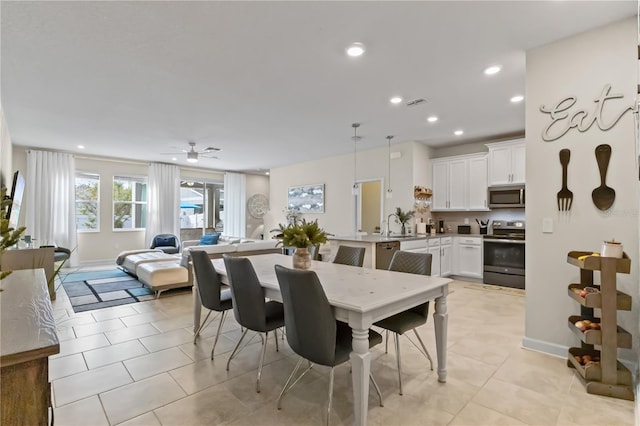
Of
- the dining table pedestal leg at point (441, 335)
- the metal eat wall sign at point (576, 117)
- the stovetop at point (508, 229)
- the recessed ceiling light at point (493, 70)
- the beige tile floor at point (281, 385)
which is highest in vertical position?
the recessed ceiling light at point (493, 70)

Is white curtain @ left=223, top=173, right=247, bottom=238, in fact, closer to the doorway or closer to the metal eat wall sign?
the doorway

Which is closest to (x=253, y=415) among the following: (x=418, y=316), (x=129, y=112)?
(x=418, y=316)

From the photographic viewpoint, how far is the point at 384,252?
15.5 ft

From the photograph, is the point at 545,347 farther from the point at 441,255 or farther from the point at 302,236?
the point at 441,255

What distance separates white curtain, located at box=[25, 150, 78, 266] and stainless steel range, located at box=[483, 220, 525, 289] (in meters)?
8.32

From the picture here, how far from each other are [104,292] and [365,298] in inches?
185

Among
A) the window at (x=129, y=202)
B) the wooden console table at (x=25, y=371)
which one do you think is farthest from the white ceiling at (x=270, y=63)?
the window at (x=129, y=202)

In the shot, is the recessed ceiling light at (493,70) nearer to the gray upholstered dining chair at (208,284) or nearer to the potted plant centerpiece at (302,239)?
the potted plant centerpiece at (302,239)

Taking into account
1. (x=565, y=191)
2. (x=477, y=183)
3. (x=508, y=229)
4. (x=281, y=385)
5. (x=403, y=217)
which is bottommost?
(x=281, y=385)

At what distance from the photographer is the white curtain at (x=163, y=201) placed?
814cm

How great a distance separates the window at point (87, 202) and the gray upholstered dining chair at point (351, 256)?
7084 mm

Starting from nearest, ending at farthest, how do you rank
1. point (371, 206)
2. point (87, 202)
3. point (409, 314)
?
point (409, 314) < point (87, 202) < point (371, 206)

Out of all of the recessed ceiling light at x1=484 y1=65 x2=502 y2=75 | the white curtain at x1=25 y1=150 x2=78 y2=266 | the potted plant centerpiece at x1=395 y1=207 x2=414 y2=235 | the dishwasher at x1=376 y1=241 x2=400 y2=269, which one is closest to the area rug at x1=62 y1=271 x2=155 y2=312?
the white curtain at x1=25 y1=150 x2=78 y2=266

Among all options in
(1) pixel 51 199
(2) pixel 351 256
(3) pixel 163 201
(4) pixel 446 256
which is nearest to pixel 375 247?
(2) pixel 351 256
